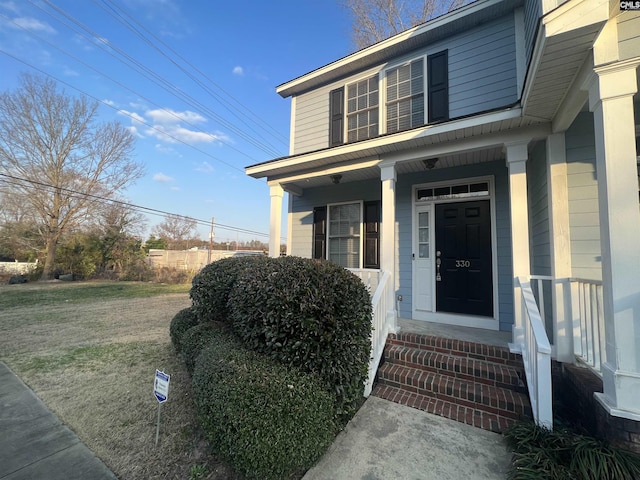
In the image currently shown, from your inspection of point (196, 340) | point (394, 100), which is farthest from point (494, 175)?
point (196, 340)

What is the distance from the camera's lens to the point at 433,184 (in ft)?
14.8

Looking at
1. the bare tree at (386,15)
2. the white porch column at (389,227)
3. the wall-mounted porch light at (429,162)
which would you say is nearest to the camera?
the white porch column at (389,227)

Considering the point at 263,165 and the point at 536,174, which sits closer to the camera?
the point at 536,174

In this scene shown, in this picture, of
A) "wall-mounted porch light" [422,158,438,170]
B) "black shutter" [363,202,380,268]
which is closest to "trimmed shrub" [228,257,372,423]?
"wall-mounted porch light" [422,158,438,170]

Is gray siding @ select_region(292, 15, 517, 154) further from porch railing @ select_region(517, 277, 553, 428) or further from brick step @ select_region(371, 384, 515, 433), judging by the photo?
brick step @ select_region(371, 384, 515, 433)

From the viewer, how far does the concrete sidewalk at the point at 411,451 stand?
1.83 meters

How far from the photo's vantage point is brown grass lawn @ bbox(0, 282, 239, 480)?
2068 mm

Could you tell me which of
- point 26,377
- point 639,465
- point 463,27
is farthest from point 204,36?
point 639,465

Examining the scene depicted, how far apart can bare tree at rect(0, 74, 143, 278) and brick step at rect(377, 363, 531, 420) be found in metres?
18.3

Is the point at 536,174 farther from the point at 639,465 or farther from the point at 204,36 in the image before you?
the point at 204,36

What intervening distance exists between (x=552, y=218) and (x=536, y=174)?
0.96 m

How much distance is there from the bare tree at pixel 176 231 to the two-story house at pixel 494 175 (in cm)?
2915

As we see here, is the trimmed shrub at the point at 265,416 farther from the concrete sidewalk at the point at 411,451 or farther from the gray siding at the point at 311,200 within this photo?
the gray siding at the point at 311,200

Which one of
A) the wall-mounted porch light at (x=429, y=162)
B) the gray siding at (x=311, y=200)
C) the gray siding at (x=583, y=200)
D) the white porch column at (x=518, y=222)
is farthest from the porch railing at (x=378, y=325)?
the gray siding at (x=311, y=200)
